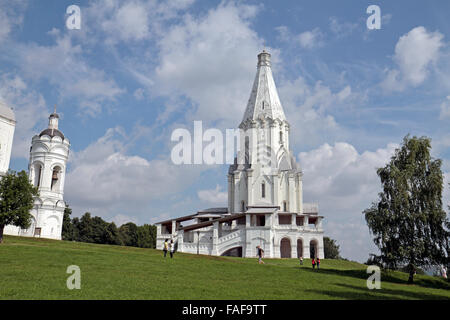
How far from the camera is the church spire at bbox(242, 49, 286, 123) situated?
2474 inches

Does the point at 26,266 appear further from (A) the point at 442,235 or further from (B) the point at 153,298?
(A) the point at 442,235

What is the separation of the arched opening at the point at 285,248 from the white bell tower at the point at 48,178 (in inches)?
A: 1309

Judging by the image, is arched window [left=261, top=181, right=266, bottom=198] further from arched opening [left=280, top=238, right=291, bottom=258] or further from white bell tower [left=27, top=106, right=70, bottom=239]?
white bell tower [left=27, top=106, right=70, bottom=239]

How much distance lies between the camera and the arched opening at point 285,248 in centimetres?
5553

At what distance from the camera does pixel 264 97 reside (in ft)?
210

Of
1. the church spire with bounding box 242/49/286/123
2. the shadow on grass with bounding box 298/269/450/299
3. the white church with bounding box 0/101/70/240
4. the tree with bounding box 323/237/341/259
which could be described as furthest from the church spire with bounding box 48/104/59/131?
the tree with bounding box 323/237/341/259

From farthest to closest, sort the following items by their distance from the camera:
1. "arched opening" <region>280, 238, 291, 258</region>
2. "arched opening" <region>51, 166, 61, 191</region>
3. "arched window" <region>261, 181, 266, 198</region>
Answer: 1. "arched window" <region>261, 181, 266, 198</region>
2. "arched opening" <region>51, 166, 61, 191</region>
3. "arched opening" <region>280, 238, 291, 258</region>

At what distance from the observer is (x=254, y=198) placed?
2303 inches

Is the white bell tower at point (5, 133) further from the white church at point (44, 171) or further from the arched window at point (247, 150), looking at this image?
the arched window at point (247, 150)

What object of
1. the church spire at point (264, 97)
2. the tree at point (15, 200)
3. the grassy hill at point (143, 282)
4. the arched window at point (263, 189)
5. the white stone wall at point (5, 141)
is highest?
the church spire at point (264, 97)

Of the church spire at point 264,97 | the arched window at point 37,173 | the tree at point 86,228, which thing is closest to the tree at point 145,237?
the tree at point 86,228

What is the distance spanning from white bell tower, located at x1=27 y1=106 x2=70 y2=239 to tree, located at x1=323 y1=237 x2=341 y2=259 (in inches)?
2413
